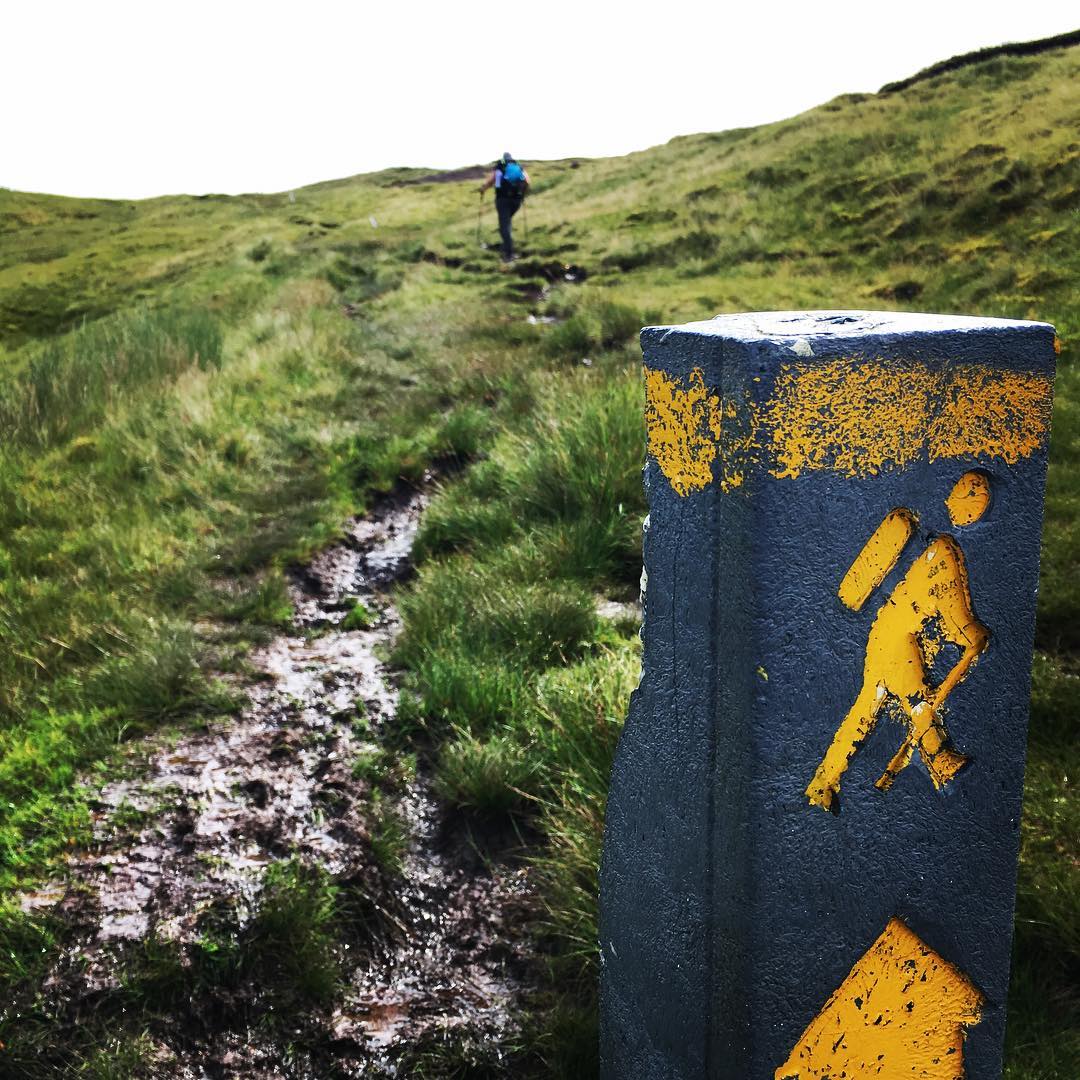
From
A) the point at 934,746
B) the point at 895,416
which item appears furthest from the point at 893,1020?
the point at 895,416

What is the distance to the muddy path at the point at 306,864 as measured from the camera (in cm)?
241

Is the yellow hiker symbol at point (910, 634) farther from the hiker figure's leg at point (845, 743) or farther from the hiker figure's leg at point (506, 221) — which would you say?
the hiker figure's leg at point (506, 221)

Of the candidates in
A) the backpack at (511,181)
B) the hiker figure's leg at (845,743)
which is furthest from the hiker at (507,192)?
the hiker figure's leg at (845,743)

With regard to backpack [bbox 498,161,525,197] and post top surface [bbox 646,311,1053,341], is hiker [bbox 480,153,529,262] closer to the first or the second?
backpack [bbox 498,161,525,197]

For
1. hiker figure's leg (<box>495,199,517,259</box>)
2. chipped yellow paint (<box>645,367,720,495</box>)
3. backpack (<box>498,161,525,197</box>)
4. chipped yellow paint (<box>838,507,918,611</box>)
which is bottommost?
chipped yellow paint (<box>838,507,918,611</box>)

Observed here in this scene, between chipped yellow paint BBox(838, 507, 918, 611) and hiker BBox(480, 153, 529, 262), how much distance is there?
54.2ft

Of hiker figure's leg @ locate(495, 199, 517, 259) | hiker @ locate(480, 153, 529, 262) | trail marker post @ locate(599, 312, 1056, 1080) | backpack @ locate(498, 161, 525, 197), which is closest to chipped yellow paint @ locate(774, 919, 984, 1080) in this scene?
trail marker post @ locate(599, 312, 1056, 1080)

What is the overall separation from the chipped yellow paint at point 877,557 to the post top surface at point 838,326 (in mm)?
268

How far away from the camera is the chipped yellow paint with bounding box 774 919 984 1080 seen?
57.5 inches

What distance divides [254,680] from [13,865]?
1.26 metres

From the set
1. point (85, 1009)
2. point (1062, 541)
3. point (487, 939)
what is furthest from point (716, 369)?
point (1062, 541)

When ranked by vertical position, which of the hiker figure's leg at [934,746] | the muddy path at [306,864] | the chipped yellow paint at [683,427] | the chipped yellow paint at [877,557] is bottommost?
the muddy path at [306,864]

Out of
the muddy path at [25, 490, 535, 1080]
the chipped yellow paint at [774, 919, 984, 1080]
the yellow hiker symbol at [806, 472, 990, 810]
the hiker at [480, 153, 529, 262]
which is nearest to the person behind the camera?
the yellow hiker symbol at [806, 472, 990, 810]

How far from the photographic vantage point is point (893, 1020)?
1.51 meters
